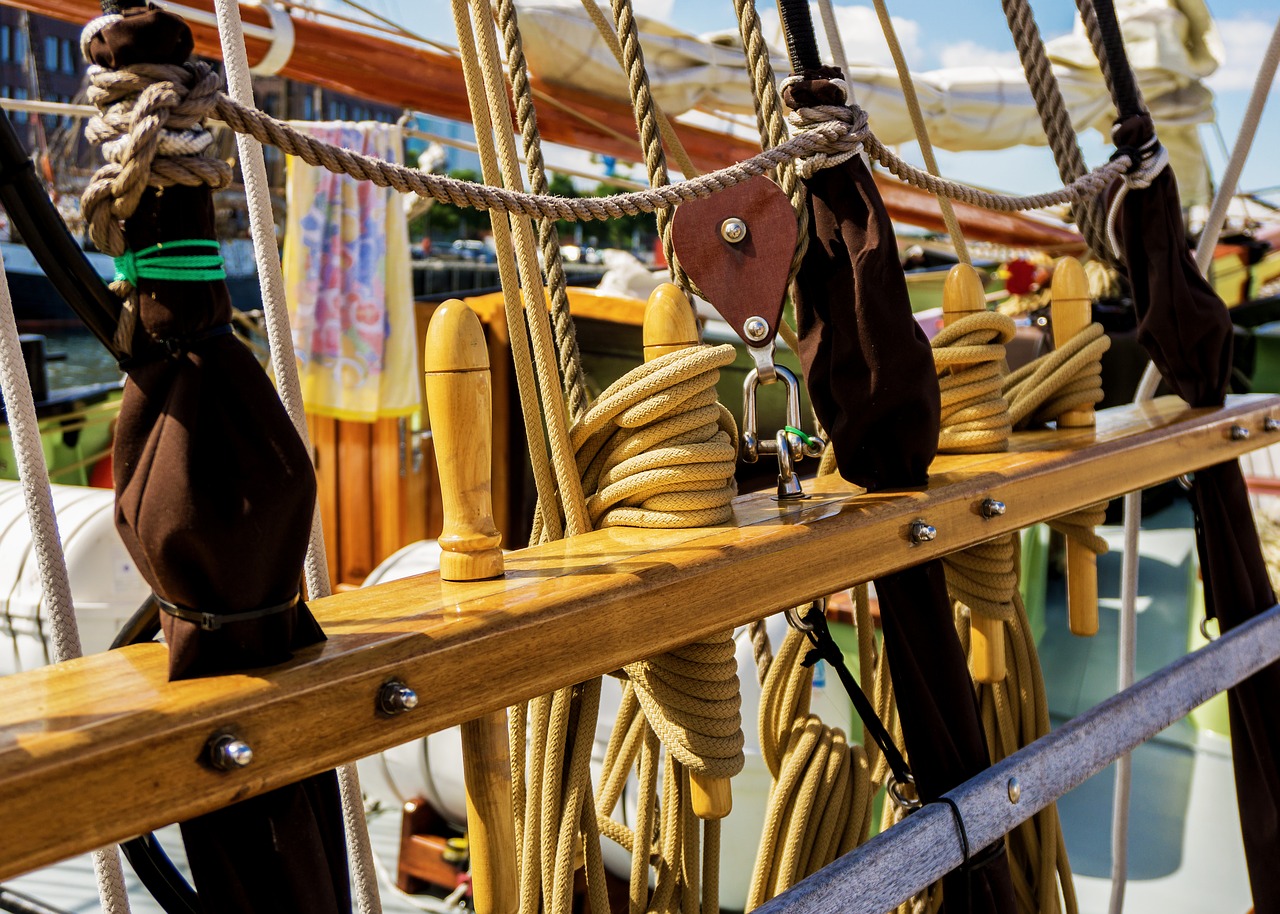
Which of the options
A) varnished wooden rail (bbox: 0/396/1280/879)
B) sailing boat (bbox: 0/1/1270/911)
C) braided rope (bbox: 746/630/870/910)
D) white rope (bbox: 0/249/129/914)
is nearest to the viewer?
varnished wooden rail (bbox: 0/396/1280/879)

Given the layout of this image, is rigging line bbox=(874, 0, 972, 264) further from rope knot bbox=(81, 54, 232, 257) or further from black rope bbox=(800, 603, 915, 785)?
rope knot bbox=(81, 54, 232, 257)

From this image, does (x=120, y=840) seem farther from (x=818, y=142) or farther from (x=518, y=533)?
(x=518, y=533)

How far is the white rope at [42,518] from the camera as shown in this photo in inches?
26.5

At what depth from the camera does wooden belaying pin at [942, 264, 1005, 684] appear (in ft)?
3.05

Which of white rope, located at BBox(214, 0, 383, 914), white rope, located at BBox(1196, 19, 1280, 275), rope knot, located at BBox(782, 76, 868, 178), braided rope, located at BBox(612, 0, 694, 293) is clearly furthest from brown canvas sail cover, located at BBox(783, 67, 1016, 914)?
white rope, located at BBox(1196, 19, 1280, 275)

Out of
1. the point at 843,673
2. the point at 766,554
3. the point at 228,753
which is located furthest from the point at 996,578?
the point at 228,753

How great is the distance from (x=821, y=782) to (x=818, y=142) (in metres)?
0.59

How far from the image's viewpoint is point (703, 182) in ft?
2.24

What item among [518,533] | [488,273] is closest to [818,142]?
[518,533]

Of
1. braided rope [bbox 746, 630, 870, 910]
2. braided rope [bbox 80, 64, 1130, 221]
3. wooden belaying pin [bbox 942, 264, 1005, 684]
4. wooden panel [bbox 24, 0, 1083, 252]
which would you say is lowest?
braided rope [bbox 746, 630, 870, 910]

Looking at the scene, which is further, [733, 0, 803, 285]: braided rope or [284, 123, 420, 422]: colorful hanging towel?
[284, 123, 420, 422]: colorful hanging towel

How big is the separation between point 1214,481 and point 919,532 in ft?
2.03

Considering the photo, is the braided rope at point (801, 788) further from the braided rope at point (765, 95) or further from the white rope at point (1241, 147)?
the white rope at point (1241, 147)

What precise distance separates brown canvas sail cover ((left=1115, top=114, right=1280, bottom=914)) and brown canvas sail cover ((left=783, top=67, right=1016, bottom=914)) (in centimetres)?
48
